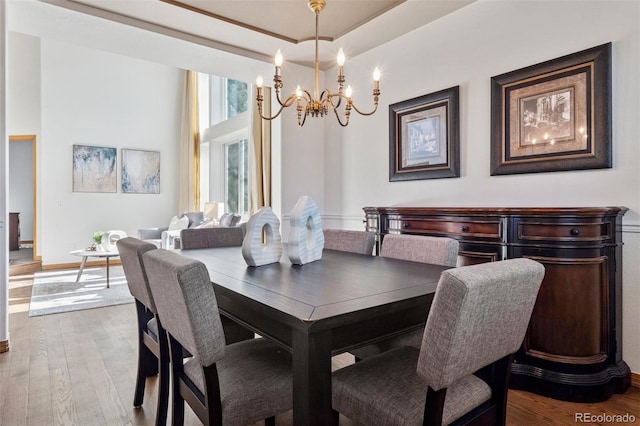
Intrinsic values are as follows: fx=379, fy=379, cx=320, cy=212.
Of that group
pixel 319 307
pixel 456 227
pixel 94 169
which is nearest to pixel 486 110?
pixel 456 227

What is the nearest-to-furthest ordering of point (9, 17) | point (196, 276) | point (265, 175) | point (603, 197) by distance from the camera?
point (196, 276) < point (603, 197) < point (9, 17) < point (265, 175)

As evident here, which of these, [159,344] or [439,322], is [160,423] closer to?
[159,344]

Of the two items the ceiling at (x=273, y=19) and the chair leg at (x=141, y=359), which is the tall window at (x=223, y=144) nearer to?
the ceiling at (x=273, y=19)

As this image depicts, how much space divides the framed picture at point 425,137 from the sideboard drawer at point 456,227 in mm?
579

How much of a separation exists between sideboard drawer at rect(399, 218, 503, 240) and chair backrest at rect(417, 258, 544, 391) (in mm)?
1227

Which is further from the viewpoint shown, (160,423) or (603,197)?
(603,197)

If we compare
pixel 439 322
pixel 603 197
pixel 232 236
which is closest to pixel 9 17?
pixel 232 236

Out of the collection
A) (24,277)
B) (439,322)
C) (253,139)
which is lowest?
(24,277)

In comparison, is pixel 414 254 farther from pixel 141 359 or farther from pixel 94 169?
pixel 94 169

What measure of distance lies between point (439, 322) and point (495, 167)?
206cm

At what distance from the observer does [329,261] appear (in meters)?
1.95

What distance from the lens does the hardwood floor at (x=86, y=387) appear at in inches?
73.3

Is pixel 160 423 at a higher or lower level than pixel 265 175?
lower

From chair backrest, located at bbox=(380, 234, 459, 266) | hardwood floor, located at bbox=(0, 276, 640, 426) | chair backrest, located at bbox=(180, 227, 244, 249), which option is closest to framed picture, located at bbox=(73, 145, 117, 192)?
hardwood floor, located at bbox=(0, 276, 640, 426)
